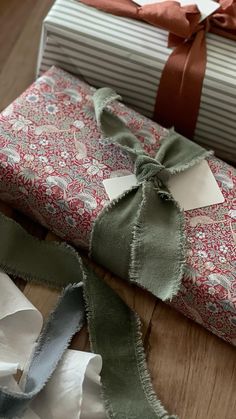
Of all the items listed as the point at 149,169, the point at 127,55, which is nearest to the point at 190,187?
the point at 149,169

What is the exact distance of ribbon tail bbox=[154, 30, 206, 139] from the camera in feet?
3.09

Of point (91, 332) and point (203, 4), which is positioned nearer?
point (91, 332)

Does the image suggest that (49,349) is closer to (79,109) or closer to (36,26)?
(79,109)

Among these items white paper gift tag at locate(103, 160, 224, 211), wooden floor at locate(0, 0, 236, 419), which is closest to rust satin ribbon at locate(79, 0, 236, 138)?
white paper gift tag at locate(103, 160, 224, 211)

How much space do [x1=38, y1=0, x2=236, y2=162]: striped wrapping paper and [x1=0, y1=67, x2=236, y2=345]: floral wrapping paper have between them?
4 cm

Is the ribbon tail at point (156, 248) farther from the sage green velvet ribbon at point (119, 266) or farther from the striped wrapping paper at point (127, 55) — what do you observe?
the striped wrapping paper at point (127, 55)

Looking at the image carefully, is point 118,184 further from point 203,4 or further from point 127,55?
point 203,4

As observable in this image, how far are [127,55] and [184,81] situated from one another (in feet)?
0.30

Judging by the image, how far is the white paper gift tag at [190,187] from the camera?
34.8 inches

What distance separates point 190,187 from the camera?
2.95 feet

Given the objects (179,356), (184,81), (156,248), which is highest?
(184,81)

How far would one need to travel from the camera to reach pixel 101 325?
86 cm

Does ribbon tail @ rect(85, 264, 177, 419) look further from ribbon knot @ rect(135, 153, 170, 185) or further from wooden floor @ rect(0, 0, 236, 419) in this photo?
ribbon knot @ rect(135, 153, 170, 185)

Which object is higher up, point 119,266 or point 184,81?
point 184,81
